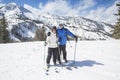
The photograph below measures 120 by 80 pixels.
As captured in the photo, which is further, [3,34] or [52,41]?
[3,34]

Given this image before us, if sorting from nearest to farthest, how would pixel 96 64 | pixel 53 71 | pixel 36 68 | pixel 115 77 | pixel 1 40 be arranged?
pixel 115 77, pixel 53 71, pixel 36 68, pixel 96 64, pixel 1 40

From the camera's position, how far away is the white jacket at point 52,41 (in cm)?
1209

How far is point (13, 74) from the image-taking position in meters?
11.4

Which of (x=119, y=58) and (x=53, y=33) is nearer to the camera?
(x=53, y=33)

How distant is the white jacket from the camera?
1209 centimetres

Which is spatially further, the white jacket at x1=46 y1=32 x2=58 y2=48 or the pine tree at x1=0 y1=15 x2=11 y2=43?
the pine tree at x1=0 y1=15 x2=11 y2=43

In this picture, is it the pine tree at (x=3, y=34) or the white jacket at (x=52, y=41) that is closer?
the white jacket at (x=52, y=41)

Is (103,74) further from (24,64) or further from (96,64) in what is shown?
(24,64)

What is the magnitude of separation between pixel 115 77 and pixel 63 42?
3.93 metres

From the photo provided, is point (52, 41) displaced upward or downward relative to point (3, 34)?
downward

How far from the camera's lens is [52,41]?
12086mm

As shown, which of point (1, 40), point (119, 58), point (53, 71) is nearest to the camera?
point (53, 71)

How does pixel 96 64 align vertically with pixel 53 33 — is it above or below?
below

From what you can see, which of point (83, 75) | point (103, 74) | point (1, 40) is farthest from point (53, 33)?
point (1, 40)
